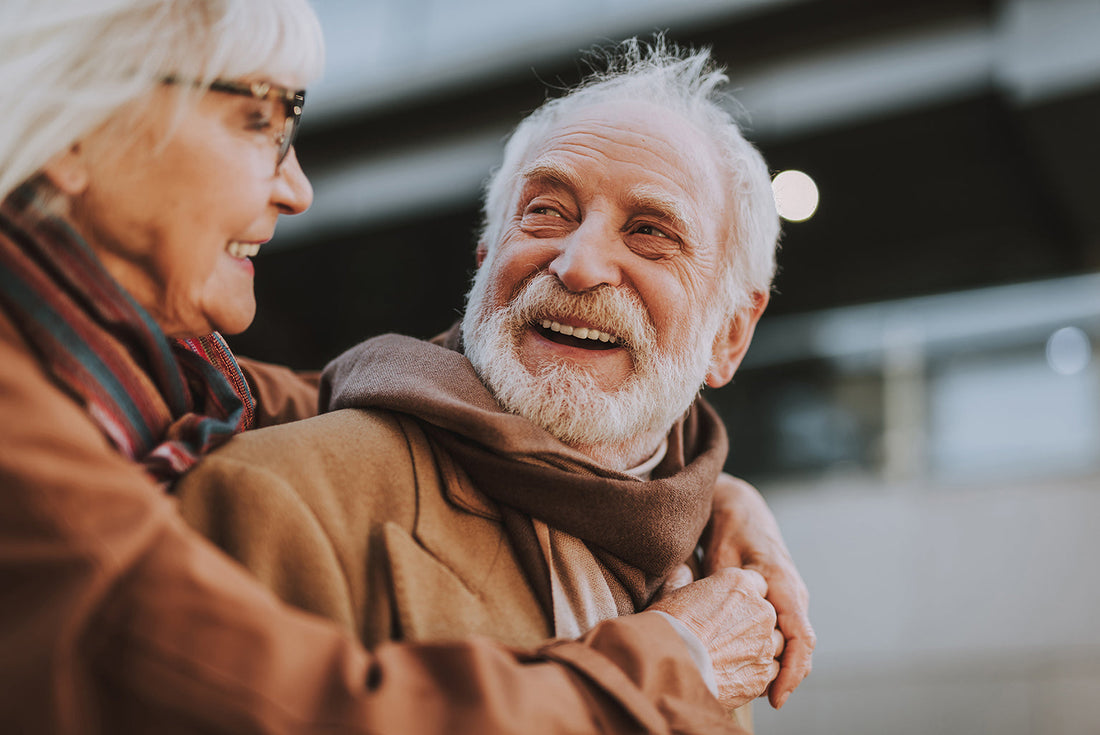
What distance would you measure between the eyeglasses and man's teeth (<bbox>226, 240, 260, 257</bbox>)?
111 millimetres

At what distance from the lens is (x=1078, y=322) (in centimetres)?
607

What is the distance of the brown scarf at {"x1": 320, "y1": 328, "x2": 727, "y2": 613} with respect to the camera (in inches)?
55.7

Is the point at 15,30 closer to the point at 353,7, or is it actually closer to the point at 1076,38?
the point at 1076,38

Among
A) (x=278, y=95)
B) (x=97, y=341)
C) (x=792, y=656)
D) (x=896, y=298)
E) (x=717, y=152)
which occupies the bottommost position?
(x=792, y=656)

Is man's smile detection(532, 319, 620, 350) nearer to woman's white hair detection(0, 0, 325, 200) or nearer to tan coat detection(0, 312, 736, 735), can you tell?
woman's white hair detection(0, 0, 325, 200)

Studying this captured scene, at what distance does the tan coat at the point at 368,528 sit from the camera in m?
1.19

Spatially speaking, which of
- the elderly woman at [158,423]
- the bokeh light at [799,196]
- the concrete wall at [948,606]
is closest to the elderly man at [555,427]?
the elderly woman at [158,423]

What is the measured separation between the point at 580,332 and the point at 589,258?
130 millimetres

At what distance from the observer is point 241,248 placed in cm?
129

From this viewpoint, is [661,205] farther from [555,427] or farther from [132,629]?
[132,629]

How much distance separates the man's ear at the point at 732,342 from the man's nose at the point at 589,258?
0.39m

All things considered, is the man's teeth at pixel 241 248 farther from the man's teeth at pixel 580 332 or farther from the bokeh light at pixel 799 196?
the bokeh light at pixel 799 196

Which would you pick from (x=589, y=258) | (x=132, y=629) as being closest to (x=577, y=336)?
(x=589, y=258)

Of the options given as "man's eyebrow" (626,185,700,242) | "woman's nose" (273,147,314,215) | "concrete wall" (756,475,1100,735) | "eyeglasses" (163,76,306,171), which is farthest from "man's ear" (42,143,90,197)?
"concrete wall" (756,475,1100,735)
